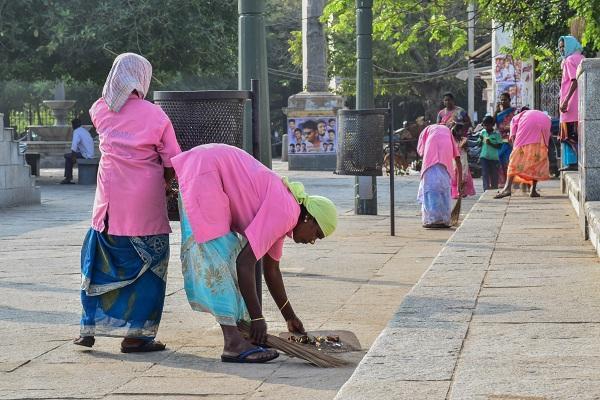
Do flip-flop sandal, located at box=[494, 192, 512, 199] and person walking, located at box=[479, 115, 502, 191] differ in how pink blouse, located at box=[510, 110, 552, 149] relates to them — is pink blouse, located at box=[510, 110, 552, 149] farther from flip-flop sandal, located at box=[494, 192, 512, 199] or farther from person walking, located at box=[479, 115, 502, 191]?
person walking, located at box=[479, 115, 502, 191]

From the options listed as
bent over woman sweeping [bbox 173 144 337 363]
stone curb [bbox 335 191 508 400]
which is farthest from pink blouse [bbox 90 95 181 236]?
stone curb [bbox 335 191 508 400]

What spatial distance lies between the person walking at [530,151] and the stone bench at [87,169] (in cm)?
1306

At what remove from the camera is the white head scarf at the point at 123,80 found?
7.34 meters

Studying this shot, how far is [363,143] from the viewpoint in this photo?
1508cm

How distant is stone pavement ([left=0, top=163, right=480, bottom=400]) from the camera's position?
6.19m

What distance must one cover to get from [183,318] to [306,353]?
2.05m

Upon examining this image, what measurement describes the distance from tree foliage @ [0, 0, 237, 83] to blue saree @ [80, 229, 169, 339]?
20.4m

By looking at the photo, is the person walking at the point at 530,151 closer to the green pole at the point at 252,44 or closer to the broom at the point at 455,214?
the broom at the point at 455,214

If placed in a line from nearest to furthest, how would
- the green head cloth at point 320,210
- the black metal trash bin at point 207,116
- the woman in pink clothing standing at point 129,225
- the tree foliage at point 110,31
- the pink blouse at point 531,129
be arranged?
the green head cloth at point 320,210 → the woman in pink clothing standing at point 129,225 → the black metal trash bin at point 207,116 → the pink blouse at point 531,129 → the tree foliage at point 110,31

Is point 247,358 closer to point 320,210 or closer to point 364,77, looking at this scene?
point 320,210

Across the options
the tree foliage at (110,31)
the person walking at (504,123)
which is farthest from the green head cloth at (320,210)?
the tree foliage at (110,31)

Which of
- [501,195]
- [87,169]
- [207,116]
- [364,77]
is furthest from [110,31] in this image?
[207,116]

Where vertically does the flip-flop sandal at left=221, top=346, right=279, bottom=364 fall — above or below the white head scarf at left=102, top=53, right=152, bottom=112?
below

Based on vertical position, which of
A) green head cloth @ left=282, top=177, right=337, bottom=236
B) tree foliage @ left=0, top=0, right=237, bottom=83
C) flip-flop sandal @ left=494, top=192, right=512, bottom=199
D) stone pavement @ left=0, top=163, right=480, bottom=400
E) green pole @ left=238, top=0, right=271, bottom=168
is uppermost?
tree foliage @ left=0, top=0, right=237, bottom=83
